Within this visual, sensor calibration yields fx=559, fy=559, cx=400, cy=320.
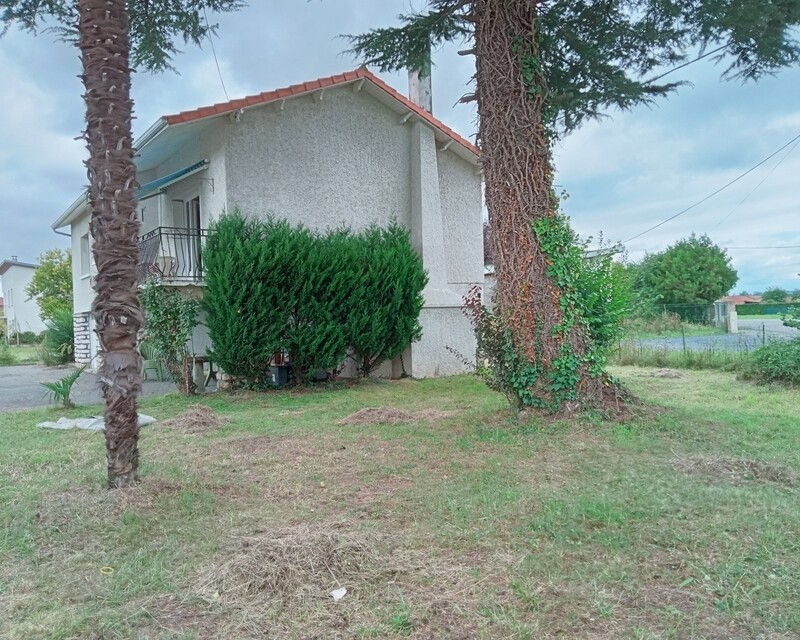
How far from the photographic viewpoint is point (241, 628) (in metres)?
2.88

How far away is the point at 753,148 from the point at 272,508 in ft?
88.2

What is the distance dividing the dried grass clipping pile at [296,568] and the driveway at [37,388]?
5835 millimetres

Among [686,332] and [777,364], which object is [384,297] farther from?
[686,332]

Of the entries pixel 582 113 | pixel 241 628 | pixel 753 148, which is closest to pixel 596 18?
pixel 582 113

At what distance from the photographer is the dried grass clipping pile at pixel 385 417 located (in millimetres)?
8414

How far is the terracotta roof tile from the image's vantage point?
1143 centimetres

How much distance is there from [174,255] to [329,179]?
411cm

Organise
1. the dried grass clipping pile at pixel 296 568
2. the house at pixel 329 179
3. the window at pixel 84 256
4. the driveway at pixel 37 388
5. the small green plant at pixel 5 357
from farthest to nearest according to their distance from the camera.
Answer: the small green plant at pixel 5 357 < the window at pixel 84 256 < the house at pixel 329 179 < the driveway at pixel 37 388 < the dried grass clipping pile at pixel 296 568

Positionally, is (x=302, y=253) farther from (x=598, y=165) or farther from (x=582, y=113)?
(x=598, y=165)

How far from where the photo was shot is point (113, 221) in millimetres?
4668

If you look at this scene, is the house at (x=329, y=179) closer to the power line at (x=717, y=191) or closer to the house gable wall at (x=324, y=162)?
the house gable wall at (x=324, y=162)

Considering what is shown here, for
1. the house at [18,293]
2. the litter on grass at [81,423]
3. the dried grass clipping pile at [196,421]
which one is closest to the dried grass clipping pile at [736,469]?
the dried grass clipping pile at [196,421]

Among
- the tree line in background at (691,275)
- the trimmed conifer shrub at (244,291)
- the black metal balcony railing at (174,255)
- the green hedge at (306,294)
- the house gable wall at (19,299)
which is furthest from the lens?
the house gable wall at (19,299)

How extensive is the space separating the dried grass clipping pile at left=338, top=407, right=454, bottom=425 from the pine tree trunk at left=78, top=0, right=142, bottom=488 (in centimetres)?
398
